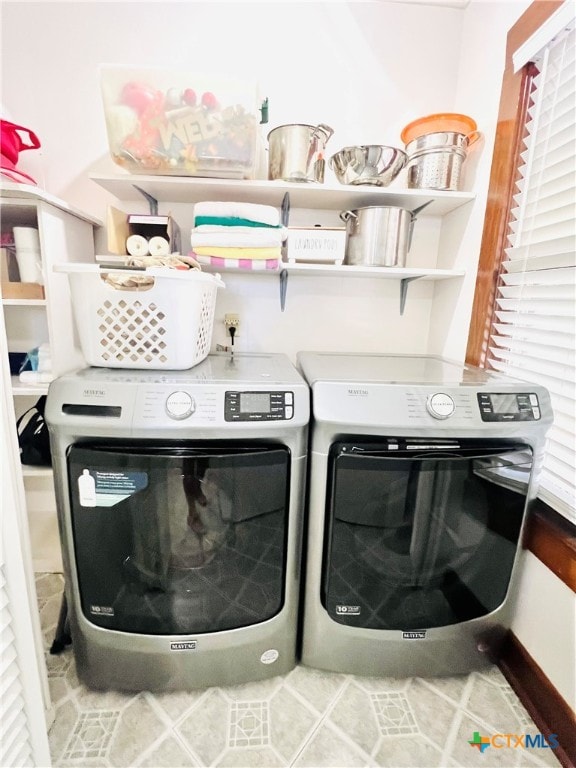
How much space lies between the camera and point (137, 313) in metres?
1.05

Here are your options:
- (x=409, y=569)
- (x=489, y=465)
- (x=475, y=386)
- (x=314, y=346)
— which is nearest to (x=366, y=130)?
(x=314, y=346)

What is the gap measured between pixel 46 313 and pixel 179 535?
1.06 m

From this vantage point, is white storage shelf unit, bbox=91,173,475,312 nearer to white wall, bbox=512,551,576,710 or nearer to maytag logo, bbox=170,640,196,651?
white wall, bbox=512,551,576,710

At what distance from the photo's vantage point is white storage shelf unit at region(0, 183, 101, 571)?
1.21 m

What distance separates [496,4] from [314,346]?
1.41 m

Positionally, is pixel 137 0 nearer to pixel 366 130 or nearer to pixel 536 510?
pixel 366 130

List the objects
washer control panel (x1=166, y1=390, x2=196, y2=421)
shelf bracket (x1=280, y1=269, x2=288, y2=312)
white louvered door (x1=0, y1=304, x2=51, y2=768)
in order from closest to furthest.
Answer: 1. white louvered door (x1=0, y1=304, x2=51, y2=768)
2. washer control panel (x1=166, y1=390, x2=196, y2=421)
3. shelf bracket (x1=280, y1=269, x2=288, y2=312)

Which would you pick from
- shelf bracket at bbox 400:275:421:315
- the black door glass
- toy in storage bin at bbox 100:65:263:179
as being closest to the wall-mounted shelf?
shelf bracket at bbox 400:275:421:315

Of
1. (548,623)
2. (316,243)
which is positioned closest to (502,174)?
(316,243)

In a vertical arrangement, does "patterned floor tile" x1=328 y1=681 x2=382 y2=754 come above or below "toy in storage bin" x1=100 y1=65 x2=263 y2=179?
below

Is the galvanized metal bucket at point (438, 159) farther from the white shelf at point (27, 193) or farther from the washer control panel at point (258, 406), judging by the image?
the white shelf at point (27, 193)

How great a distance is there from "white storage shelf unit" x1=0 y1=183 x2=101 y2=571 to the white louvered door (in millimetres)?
95

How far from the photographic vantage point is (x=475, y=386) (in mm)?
1054

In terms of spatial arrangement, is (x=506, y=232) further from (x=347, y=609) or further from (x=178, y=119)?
(x=347, y=609)
